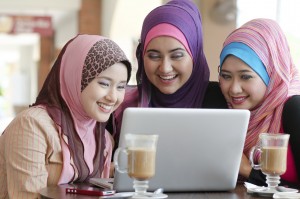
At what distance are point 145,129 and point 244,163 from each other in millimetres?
597

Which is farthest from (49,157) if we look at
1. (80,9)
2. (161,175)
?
(80,9)

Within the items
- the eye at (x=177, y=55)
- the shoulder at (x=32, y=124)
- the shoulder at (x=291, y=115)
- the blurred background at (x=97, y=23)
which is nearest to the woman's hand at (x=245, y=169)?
the shoulder at (x=291, y=115)

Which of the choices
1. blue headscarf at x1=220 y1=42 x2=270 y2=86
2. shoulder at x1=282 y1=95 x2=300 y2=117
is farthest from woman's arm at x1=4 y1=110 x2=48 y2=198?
shoulder at x1=282 y1=95 x2=300 y2=117

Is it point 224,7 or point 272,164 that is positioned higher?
point 224,7

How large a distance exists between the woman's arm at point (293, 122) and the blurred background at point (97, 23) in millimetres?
2553

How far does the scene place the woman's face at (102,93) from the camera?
2.32 metres

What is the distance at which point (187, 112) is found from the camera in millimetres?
2016

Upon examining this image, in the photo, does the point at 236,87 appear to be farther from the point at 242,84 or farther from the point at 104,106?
the point at 104,106

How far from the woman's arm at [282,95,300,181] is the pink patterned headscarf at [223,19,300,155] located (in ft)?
0.13

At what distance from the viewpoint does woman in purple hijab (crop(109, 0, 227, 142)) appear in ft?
9.05

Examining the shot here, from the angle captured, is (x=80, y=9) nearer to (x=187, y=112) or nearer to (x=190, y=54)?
(x=190, y=54)

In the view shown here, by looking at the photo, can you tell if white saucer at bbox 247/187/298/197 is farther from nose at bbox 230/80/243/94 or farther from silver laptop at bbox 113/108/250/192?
nose at bbox 230/80/243/94

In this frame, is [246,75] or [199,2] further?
A: [199,2]

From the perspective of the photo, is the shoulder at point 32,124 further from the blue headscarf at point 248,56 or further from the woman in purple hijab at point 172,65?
the blue headscarf at point 248,56
